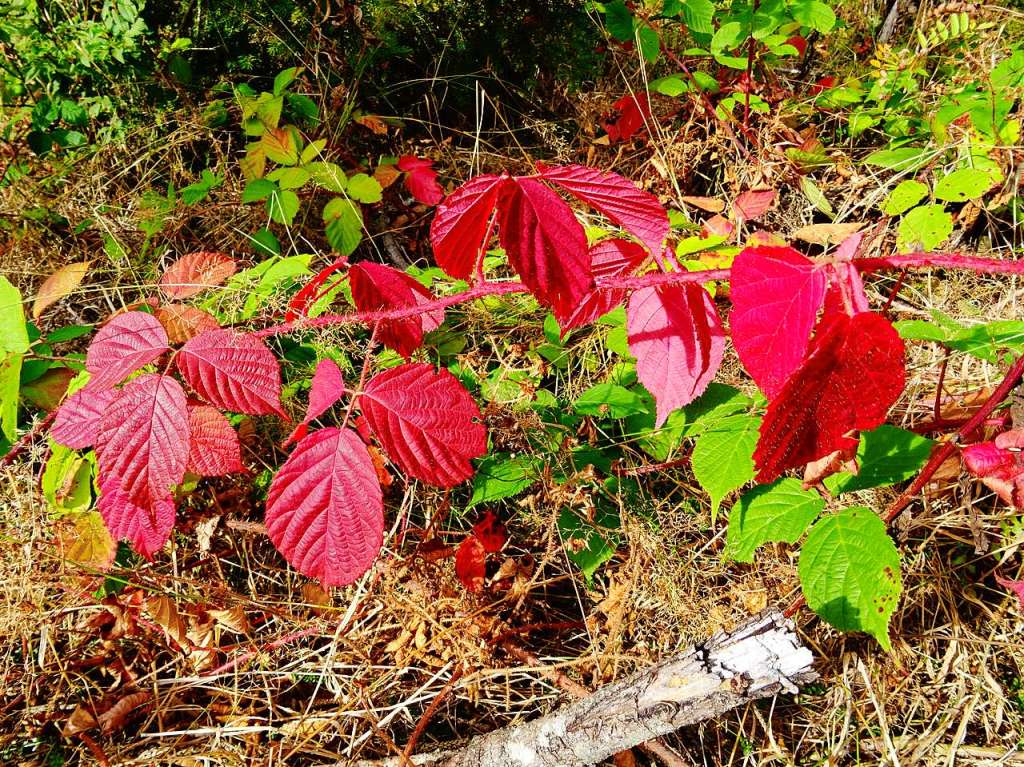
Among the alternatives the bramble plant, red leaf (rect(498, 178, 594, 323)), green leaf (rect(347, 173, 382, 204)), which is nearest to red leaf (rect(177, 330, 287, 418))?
the bramble plant

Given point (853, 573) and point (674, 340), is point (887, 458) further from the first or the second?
point (674, 340)

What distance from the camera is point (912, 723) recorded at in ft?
4.20

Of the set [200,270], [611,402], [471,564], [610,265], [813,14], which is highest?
[813,14]

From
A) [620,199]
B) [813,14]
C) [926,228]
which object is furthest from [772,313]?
[813,14]

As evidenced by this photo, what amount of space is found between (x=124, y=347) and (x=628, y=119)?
1.55 metres

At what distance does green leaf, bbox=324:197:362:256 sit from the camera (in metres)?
1.69

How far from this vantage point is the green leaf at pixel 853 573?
98cm

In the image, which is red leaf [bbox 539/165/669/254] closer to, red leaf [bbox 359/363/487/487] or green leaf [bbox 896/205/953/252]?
red leaf [bbox 359/363/487/487]

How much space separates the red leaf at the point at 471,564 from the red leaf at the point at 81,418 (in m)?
0.70

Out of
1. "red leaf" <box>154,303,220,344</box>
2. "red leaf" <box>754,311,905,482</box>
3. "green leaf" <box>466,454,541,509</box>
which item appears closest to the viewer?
"red leaf" <box>754,311,905,482</box>

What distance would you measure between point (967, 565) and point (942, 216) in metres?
0.78

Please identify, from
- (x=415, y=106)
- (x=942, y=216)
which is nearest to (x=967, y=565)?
(x=942, y=216)

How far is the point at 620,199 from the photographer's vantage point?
2.55 ft

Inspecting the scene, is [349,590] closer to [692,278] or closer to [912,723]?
[692,278]
